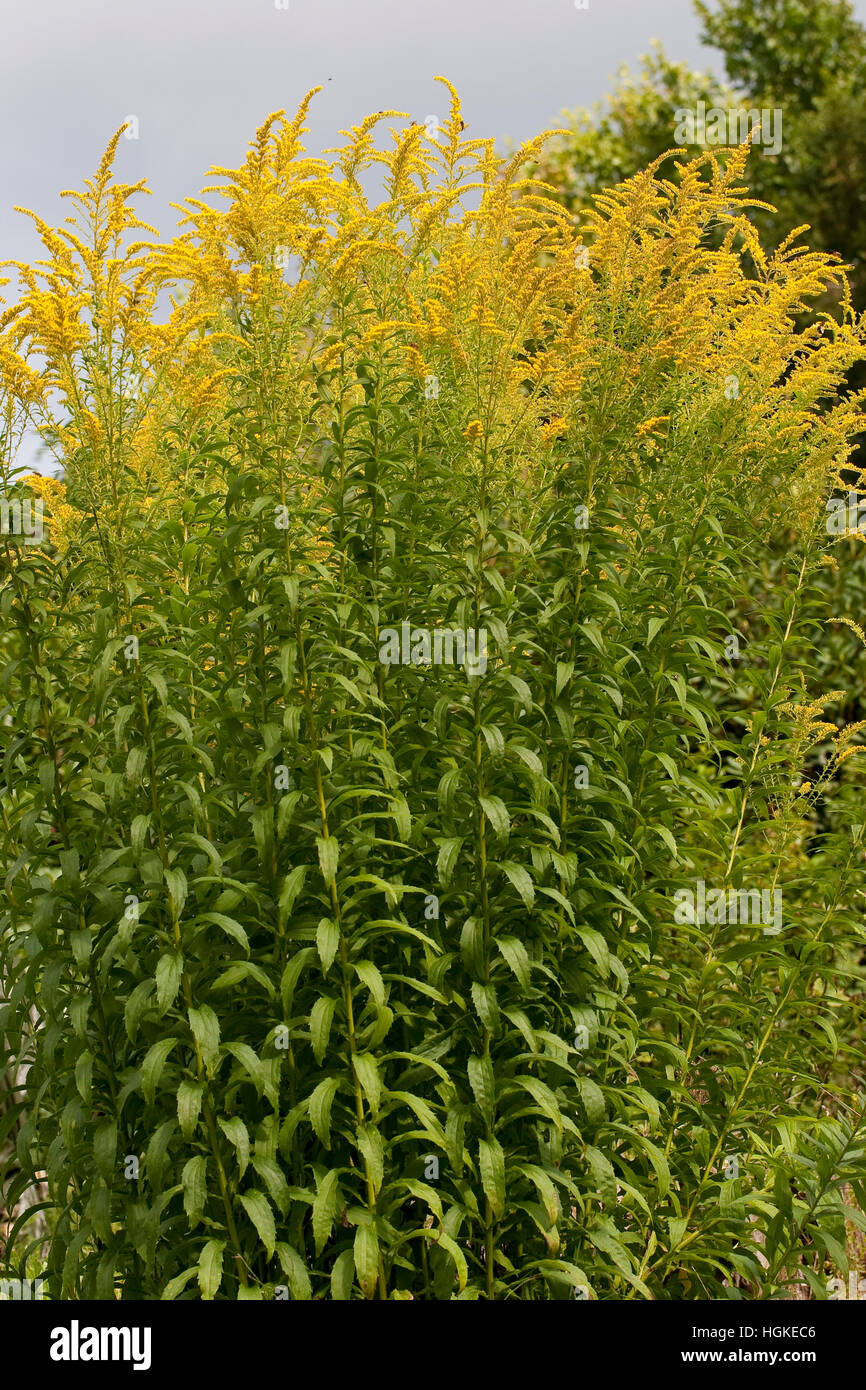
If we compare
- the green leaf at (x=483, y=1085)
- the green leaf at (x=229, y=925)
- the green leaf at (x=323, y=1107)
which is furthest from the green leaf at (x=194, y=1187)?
the green leaf at (x=483, y=1085)

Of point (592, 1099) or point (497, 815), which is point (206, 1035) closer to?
point (497, 815)

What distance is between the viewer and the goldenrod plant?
3.52m

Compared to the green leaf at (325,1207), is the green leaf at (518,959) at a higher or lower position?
higher

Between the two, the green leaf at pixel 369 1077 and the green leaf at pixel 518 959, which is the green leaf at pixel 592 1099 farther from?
the green leaf at pixel 369 1077

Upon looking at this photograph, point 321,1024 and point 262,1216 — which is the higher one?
point 321,1024

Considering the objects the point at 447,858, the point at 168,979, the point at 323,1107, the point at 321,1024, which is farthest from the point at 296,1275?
the point at 447,858

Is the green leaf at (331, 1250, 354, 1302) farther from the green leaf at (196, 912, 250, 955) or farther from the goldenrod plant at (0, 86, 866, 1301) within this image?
the green leaf at (196, 912, 250, 955)

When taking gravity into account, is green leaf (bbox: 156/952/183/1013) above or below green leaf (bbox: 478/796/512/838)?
below

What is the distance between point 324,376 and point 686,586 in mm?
1374

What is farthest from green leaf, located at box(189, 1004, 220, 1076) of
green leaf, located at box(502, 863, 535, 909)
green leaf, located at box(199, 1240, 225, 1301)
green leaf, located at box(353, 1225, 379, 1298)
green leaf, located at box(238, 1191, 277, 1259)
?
green leaf, located at box(502, 863, 535, 909)

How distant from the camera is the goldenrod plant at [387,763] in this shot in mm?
3523

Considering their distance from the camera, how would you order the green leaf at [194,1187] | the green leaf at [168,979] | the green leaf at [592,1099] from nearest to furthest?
1. the green leaf at [168,979]
2. the green leaf at [194,1187]
3. the green leaf at [592,1099]

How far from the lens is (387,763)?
11.7 feet

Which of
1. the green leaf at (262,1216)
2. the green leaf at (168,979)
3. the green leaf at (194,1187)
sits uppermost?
the green leaf at (168,979)
